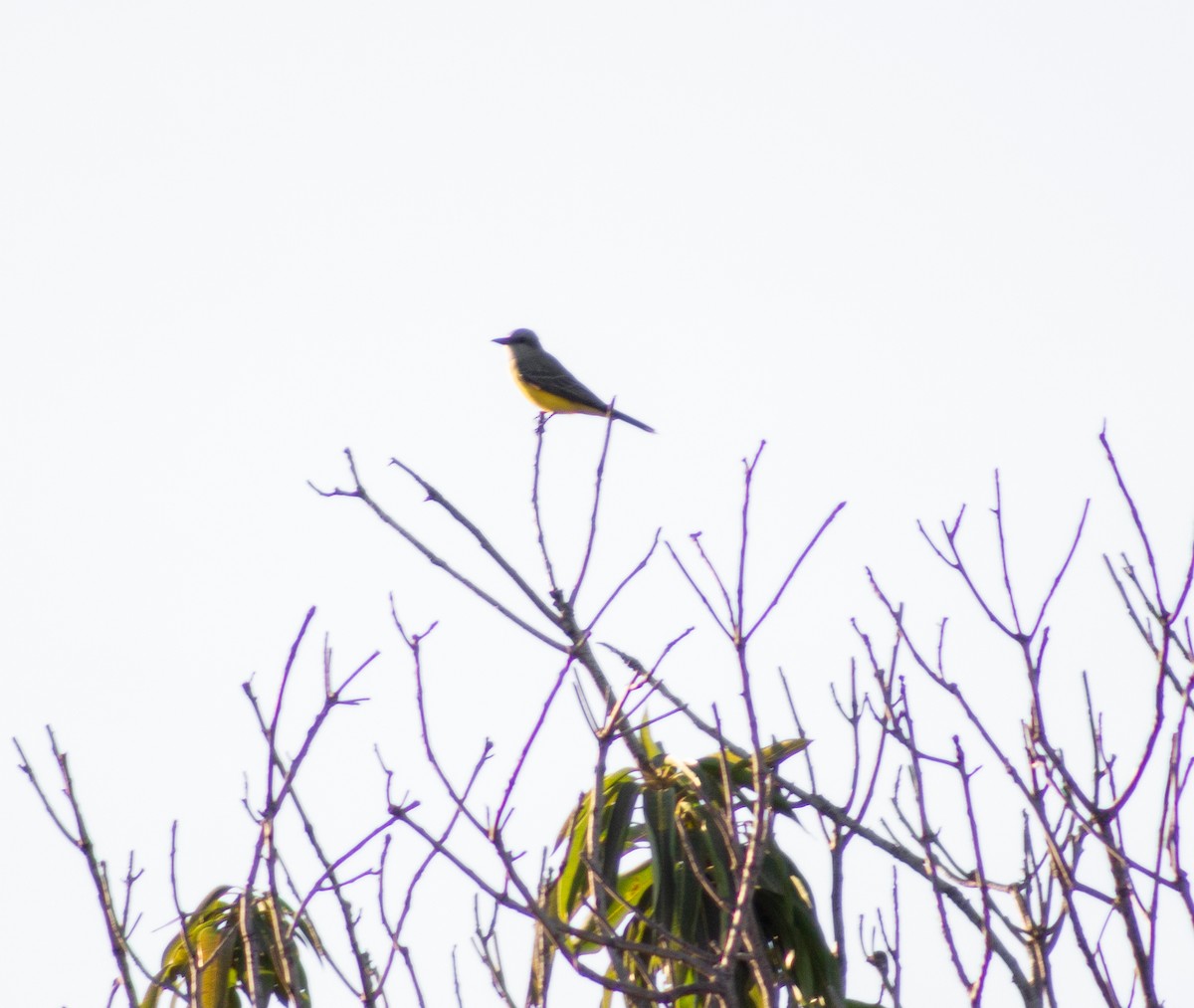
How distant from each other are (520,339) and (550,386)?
126 cm

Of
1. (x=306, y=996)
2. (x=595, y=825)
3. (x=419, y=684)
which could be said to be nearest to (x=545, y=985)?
(x=595, y=825)

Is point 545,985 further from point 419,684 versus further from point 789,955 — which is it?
A: point 789,955

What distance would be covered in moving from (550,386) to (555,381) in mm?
106

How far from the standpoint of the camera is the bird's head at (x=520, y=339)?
15164mm

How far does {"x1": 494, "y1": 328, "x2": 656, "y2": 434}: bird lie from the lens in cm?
1399

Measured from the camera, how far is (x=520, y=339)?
15.2 metres

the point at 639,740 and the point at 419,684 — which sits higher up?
the point at 639,740

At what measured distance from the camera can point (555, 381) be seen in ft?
46.5

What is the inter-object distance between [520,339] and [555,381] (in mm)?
1178

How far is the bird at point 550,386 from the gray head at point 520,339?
30cm

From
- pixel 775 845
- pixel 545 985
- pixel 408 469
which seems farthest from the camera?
pixel 775 845

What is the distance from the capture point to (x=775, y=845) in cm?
534

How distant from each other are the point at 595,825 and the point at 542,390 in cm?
1064

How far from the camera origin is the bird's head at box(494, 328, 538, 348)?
15.2m
